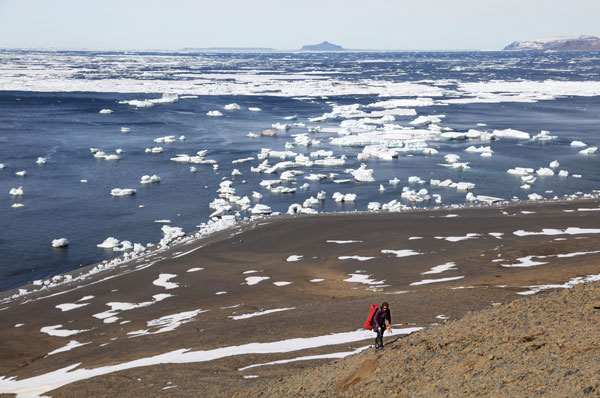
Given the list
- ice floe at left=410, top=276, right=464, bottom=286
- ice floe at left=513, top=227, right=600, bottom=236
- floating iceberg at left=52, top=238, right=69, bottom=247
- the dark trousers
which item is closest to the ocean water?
floating iceberg at left=52, top=238, right=69, bottom=247

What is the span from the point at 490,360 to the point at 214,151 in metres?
59.2

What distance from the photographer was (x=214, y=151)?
70000 millimetres

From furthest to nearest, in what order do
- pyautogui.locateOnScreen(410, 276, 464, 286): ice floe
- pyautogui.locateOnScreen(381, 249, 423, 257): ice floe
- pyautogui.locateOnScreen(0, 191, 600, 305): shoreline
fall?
pyautogui.locateOnScreen(0, 191, 600, 305): shoreline < pyautogui.locateOnScreen(381, 249, 423, 257): ice floe < pyautogui.locateOnScreen(410, 276, 464, 286): ice floe

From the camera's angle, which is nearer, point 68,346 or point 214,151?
point 68,346

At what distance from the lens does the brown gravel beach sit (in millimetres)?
13414

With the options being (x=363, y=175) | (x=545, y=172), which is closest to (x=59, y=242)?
(x=363, y=175)

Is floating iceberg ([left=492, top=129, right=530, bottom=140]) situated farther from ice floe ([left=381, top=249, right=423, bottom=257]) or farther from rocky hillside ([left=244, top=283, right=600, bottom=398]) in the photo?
rocky hillside ([left=244, top=283, right=600, bottom=398])

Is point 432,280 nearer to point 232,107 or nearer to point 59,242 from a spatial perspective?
point 59,242

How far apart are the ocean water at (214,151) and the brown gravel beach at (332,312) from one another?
703 centimetres

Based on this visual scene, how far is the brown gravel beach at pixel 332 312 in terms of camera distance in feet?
44.0

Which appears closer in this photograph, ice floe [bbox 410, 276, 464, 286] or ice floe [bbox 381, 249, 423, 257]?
ice floe [bbox 410, 276, 464, 286]

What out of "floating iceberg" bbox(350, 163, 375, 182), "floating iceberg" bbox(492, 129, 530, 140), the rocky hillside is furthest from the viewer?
"floating iceberg" bbox(492, 129, 530, 140)

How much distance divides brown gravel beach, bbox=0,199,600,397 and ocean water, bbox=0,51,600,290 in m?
7.03

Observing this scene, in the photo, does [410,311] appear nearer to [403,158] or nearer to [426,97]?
[403,158]
